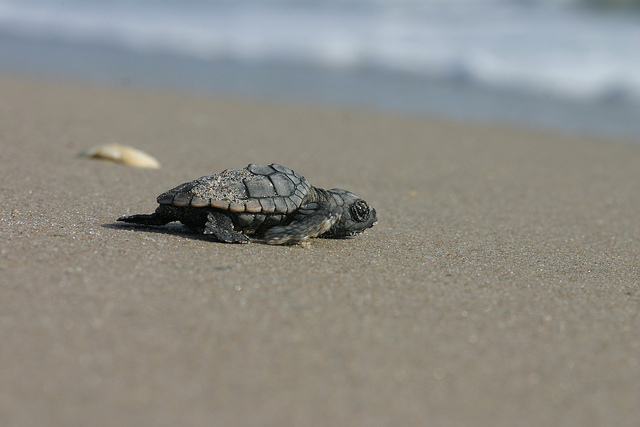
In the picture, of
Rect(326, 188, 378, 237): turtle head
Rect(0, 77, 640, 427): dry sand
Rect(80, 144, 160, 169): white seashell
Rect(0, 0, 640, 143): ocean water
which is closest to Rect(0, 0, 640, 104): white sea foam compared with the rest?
Rect(0, 0, 640, 143): ocean water

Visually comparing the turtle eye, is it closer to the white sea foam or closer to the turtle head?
the turtle head

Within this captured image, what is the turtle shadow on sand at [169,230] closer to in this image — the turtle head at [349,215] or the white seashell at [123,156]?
the turtle head at [349,215]

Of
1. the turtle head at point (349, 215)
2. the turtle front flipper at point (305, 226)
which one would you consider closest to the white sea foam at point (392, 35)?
the turtle head at point (349, 215)

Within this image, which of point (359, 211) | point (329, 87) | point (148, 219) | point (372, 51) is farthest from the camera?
point (372, 51)

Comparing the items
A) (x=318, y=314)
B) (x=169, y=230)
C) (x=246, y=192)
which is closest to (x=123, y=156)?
(x=169, y=230)

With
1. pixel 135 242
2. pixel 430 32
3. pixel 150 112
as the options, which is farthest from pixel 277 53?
pixel 135 242

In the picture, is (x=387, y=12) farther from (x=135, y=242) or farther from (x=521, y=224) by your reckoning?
(x=135, y=242)

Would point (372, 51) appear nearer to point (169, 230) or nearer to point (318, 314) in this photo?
point (169, 230)
